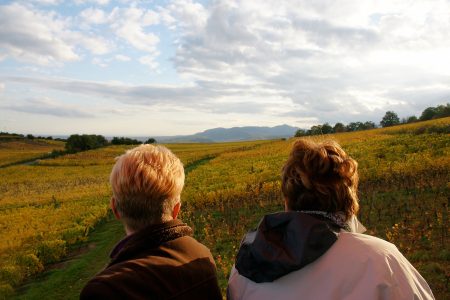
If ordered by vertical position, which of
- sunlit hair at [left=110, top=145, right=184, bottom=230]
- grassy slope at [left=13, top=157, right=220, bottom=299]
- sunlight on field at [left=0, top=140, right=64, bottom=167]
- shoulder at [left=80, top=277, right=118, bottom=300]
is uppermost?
sunlit hair at [left=110, top=145, right=184, bottom=230]

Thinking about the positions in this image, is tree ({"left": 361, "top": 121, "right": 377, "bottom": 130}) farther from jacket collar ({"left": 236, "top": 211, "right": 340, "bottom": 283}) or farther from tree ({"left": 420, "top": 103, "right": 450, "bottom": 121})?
jacket collar ({"left": 236, "top": 211, "right": 340, "bottom": 283})

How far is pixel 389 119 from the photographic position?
330 feet

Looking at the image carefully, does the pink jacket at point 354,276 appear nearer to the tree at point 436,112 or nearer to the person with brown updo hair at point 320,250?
the person with brown updo hair at point 320,250

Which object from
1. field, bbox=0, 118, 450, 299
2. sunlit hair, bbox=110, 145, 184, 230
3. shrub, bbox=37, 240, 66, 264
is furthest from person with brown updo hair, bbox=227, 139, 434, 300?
shrub, bbox=37, 240, 66, 264

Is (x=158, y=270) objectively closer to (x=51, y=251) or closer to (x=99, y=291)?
(x=99, y=291)

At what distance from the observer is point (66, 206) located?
21984mm

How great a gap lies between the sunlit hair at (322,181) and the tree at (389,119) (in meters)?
102

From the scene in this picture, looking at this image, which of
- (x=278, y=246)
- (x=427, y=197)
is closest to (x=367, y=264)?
(x=278, y=246)

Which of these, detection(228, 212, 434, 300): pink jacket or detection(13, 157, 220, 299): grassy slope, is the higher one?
detection(228, 212, 434, 300): pink jacket

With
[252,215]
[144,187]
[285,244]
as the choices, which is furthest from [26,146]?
[285,244]

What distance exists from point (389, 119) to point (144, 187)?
10554cm

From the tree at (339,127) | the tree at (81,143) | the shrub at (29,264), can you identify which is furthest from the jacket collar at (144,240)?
the tree at (339,127)

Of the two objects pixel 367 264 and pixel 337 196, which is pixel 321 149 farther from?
pixel 367 264

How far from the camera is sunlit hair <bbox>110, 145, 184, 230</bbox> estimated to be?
8.49ft
